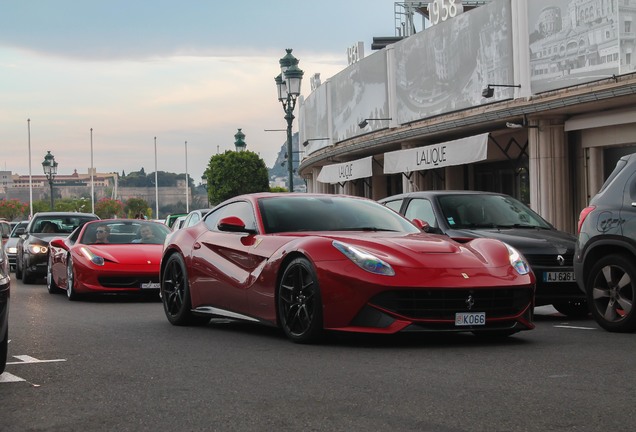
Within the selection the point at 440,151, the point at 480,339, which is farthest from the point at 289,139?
the point at 480,339

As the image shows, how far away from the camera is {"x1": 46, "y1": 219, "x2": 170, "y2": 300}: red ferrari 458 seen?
54.6 feet

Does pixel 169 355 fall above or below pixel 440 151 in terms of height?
below

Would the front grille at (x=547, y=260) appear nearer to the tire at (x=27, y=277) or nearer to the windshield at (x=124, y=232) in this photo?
the windshield at (x=124, y=232)

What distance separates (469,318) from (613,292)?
89.6 inches

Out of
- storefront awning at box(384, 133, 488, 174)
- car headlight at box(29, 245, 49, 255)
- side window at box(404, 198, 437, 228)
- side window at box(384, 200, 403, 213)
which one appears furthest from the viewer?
storefront awning at box(384, 133, 488, 174)

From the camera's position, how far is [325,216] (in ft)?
33.3

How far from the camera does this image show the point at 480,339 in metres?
9.41

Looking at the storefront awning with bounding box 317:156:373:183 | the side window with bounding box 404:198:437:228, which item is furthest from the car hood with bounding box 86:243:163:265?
the storefront awning with bounding box 317:156:373:183

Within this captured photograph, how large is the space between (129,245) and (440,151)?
1659 centimetres

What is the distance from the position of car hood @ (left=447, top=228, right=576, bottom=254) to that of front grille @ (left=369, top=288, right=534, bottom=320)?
342 cm

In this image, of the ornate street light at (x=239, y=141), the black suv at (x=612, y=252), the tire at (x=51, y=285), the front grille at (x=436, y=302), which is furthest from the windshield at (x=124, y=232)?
the ornate street light at (x=239, y=141)

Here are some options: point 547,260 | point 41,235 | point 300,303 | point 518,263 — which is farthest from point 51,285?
point 518,263

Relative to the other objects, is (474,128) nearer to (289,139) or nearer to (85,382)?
(289,139)

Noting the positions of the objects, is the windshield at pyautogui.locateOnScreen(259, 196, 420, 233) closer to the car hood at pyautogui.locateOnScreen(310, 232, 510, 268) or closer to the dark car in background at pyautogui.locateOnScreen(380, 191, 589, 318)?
the car hood at pyautogui.locateOnScreen(310, 232, 510, 268)
